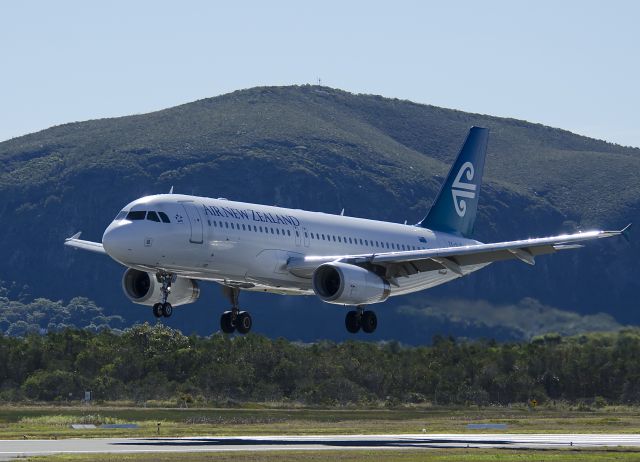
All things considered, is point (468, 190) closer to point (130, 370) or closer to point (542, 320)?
point (542, 320)

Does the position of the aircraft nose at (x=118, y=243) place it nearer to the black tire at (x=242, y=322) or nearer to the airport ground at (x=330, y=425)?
the airport ground at (x=330, y=425)

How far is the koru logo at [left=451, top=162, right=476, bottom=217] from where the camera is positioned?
2945 inches

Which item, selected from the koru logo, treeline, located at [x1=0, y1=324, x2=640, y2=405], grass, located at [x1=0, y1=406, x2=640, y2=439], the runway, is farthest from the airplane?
treeline, located at [x1=0, y1=324, x2=640, y2=405]

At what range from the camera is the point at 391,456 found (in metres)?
46.9

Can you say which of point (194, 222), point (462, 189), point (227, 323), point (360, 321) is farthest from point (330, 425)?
point (462, 189)

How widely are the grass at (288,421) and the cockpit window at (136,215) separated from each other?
9.94 m

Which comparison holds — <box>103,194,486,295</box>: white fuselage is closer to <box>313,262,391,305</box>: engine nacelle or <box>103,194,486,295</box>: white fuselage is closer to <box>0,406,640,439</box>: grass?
<box>313,262,391,305</box>: engine nacelle

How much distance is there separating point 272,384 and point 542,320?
20432mm

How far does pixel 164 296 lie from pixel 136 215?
465 cm

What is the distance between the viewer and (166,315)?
57500 millimetres

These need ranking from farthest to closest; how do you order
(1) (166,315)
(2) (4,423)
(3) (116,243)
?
(2) (4,423) < (1) (166,315) < (3) (116,243)

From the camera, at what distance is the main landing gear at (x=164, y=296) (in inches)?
2259

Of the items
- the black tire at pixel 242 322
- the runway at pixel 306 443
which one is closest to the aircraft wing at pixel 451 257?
the black tire at pixel 242 322

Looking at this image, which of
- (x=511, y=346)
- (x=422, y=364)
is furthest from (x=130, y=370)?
(x=511, y=346)
